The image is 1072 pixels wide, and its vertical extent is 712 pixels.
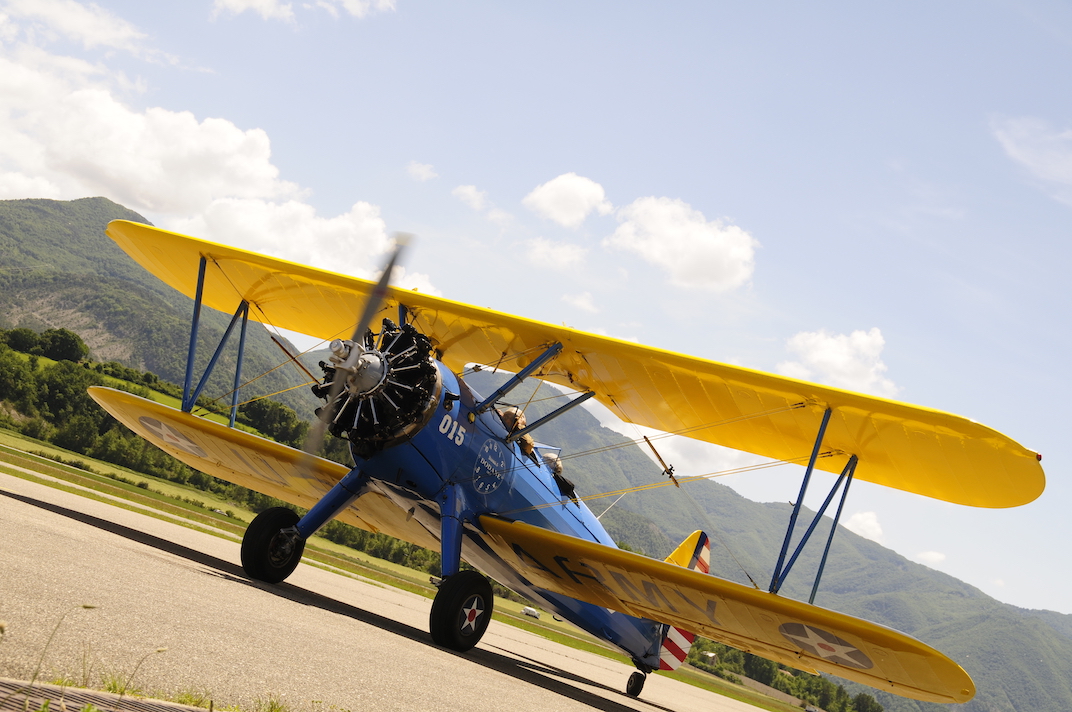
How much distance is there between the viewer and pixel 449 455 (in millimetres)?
→ 8938

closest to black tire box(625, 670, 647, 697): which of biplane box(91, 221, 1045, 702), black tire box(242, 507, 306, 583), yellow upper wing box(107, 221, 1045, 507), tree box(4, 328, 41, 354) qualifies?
biplane box(91, 221, 1045, 702)

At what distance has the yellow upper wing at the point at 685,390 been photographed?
8805 millimetres

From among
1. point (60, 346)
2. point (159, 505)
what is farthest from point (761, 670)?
point (159, 505)

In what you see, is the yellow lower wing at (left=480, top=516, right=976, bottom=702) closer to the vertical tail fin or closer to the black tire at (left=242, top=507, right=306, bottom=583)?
the black tire at (left=242, top=507, right=306, bottom=583)

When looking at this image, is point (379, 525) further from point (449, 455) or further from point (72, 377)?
point (72, 377)

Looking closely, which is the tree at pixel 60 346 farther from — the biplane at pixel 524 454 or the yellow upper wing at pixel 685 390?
the biplane at pixel 524 454

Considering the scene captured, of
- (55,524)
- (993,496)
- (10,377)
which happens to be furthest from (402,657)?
(10,377)

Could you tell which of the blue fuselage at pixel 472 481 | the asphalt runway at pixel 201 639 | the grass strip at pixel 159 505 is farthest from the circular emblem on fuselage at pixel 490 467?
the grass strip at pixel 159 505

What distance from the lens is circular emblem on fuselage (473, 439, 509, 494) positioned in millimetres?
9312

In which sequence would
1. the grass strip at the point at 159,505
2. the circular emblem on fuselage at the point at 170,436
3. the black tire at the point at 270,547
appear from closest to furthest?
the black tire at the point at 270,547 < the circular emblem on fuselage at the point at 170,436 < the grass strip at the point at 159,505

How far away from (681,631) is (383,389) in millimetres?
9153

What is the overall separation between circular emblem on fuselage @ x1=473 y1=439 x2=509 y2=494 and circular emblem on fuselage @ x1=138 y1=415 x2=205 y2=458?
4.95 metres

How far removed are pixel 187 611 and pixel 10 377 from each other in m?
50.5

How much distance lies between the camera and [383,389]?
26.7 feet
